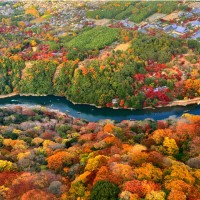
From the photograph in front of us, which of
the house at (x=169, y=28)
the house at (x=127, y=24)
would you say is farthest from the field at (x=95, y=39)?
the house at (x=169, y=28)

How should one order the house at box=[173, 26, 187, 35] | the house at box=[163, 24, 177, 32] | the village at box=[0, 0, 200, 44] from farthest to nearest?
1. the village at box=[0, 0, 200, 44]
2. the house at box=[163, 24, 177, 32]
3. the house at box=[173, 26, 187, 35]

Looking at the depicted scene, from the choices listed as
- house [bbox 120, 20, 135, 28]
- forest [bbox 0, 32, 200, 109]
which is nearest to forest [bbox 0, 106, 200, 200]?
forest [bbox 0, 32, 200, 109]

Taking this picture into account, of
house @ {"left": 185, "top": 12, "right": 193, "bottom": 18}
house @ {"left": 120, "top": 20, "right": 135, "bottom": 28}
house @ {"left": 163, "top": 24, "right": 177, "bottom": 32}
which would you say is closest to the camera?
house @ {"left": 163, "top": 24, "right": 177, "bottom": 32}

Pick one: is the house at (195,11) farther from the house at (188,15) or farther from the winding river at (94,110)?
the winding river at (94,110)

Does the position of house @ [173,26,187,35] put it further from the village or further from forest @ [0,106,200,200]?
forest @ [0,106,200,200]

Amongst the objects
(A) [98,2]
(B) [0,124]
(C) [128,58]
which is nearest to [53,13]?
(A) [98,2]

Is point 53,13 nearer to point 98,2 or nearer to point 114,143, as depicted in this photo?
point 98,2

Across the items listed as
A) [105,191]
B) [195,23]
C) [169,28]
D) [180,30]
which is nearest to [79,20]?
[169,28]
